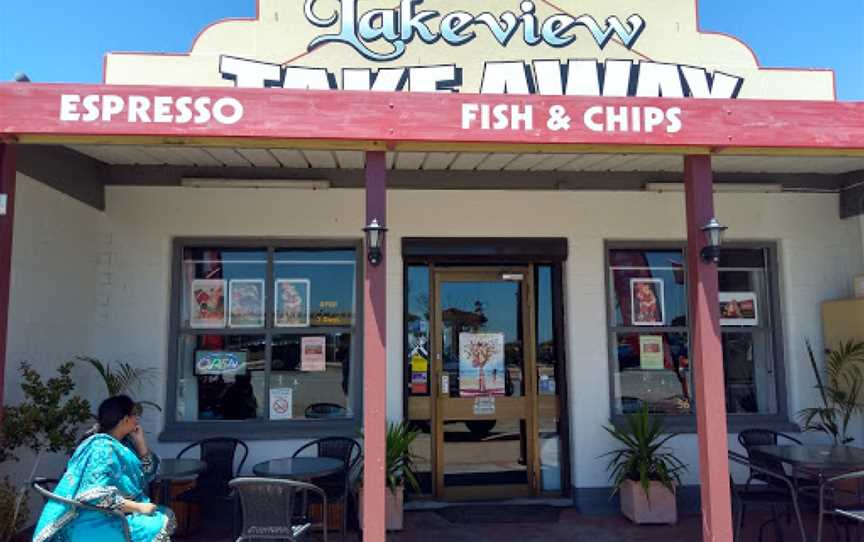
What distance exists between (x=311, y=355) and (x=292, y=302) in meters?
0.56

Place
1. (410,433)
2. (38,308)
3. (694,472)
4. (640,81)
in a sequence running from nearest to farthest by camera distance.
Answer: (38,308), (410,433), (694,472), (640,81)

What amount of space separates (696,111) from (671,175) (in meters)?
2.72

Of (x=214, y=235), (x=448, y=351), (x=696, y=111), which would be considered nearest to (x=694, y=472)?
(x=448, y=351)

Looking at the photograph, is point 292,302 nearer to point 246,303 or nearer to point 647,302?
point 246,303

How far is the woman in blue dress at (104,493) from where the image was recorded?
3629mm

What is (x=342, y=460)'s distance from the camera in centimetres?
622

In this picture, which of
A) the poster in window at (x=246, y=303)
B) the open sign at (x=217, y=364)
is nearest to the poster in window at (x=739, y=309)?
the poster in window at (x=246, y=303)

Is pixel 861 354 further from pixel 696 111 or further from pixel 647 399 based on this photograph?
pixel 696 111

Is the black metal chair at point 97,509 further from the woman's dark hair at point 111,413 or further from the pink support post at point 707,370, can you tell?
the pink support post at point 707,370

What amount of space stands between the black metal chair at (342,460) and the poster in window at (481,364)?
1301 millimetres

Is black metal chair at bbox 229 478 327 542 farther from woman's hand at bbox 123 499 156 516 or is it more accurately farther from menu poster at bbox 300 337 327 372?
menu poster at bbox 300 337 327 372

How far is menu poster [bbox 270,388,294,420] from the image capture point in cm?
692

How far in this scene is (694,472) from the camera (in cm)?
698

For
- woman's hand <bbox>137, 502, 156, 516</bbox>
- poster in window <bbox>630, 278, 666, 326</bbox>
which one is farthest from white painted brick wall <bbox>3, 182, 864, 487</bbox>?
woman's hand <bbox>137, 502, 156, 516</bbox>
